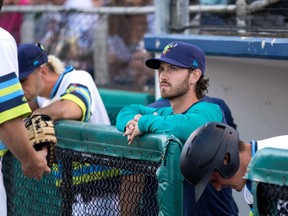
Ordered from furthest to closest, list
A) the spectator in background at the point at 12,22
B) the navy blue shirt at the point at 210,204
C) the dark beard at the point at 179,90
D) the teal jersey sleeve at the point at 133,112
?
the spectator in background at the point at 12,22, the dark beard at the point at 179,90, the teal jersey sleeve at the point at 133,112, the navy blue shirt at the point at 210,204

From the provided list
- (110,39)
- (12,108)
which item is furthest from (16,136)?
(110,39)

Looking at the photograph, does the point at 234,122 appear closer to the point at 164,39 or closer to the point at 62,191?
the point at 164,39

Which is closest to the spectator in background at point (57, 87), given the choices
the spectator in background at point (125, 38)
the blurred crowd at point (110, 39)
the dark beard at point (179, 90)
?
the dark beard at point (179, 90)

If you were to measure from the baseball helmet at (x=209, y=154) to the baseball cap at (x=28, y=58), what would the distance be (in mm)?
2199

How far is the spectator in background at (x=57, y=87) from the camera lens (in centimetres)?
498

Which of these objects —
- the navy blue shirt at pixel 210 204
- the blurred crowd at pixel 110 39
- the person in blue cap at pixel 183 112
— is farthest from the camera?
the blurred crowd at pixel 110 39

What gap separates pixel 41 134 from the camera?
→ 396 centimetres

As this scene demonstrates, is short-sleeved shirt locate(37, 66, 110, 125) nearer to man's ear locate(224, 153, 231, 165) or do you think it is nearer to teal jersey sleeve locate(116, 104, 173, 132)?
teal jersey sleeve locate(116, 104, 173, 132)

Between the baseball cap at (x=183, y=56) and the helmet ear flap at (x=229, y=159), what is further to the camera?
the baseball cap at (x=183, y=56)

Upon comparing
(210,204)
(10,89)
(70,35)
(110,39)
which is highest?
(10,89)

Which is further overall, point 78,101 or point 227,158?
point 78,101

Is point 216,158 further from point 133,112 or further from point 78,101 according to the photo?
point 78,101

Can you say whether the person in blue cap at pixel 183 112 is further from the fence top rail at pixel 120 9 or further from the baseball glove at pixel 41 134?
the fence top rail at pixel 120 9

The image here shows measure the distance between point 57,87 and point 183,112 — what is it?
1538 millimetres
